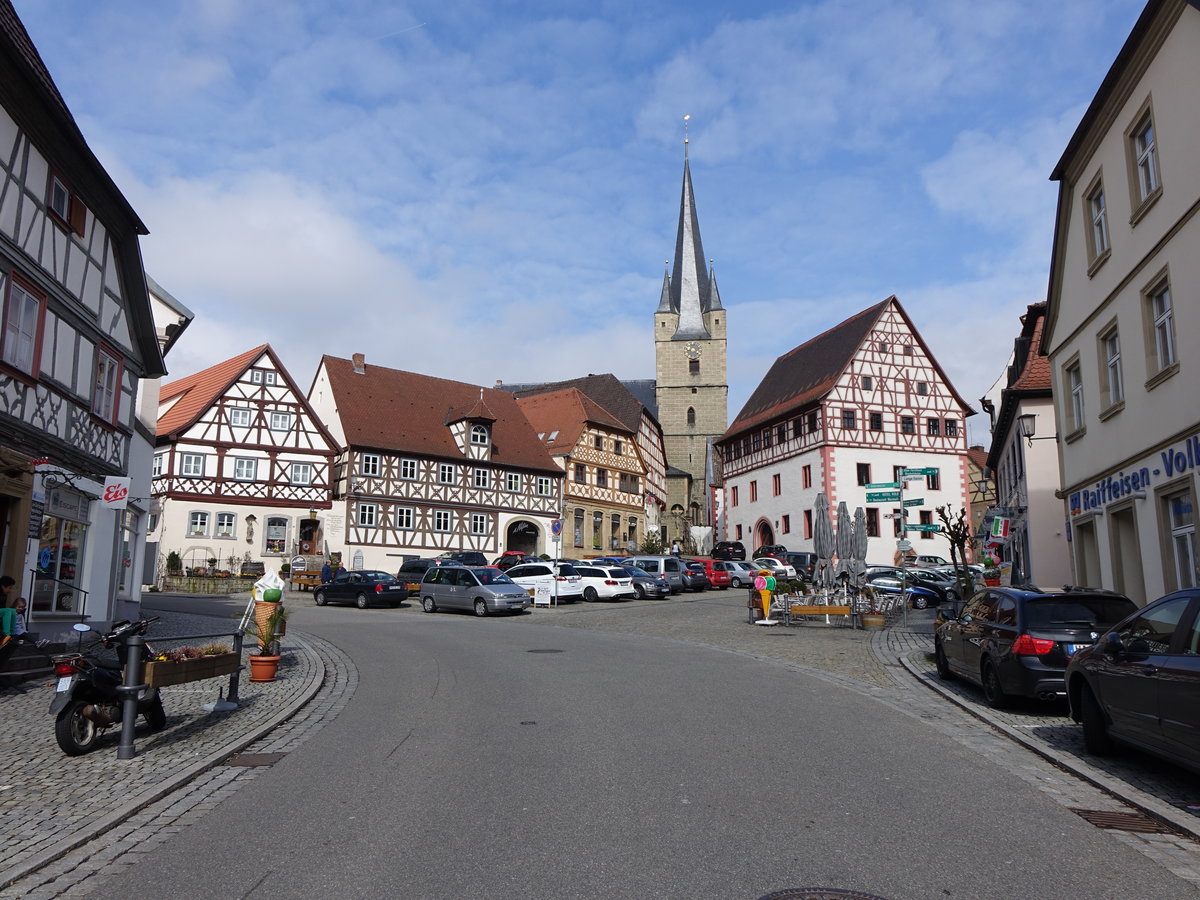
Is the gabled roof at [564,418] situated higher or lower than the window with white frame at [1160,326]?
higher

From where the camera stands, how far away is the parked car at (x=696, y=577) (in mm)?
41594

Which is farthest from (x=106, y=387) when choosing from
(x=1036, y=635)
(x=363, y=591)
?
(x=1036, y=635)

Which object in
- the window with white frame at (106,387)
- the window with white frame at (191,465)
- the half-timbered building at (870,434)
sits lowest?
the window with white frame at (106,387)

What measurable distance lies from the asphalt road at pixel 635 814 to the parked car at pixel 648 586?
85.7ft

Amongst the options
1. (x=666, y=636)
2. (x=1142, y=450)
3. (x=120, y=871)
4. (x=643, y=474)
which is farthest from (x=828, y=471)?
(x=120, y=871)

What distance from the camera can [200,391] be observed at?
156ft

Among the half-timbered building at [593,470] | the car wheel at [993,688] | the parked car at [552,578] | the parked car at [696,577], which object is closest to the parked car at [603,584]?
the parked car at [552,578]

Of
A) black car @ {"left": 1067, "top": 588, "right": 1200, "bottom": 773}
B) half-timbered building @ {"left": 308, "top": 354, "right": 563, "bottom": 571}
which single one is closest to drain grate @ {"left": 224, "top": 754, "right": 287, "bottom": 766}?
black car @ {"left": 1067, "top": 588, "right": 1200, "bottom": 773}

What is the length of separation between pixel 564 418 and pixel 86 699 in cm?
5289

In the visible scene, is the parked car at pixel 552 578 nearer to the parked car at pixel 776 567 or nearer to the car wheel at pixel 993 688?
the parked car at pixel 776 567

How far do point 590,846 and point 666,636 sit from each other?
1721 cm

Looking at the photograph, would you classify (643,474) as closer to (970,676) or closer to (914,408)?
(914,408)

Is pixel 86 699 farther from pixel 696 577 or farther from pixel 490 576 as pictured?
pixel 696 577

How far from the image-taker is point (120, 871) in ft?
19.0
